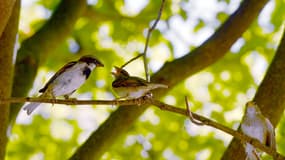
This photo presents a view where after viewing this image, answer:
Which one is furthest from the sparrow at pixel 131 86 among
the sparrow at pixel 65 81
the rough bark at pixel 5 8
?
the rough bark at pixel 5 8

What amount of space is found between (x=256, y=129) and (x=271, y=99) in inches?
26.2

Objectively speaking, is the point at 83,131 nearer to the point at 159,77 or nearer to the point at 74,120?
the point at 74,120

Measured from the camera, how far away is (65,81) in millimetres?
3672

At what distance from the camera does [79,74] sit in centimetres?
375

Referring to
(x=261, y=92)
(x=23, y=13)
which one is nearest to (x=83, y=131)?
(x=23, y=13)

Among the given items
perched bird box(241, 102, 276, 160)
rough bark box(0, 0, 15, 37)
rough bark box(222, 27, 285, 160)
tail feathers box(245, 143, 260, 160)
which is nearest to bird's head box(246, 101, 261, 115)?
perched bird box(241, 102, 276, 160)

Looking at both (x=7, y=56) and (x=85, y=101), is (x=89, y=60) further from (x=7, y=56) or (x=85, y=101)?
(x=85, y=101)

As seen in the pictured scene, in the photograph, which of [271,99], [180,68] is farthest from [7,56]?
[271,99]

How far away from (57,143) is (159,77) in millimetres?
2458

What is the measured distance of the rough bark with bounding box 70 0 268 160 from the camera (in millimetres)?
4406

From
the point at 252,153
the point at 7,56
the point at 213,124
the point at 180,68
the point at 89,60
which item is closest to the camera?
the point at 213,124

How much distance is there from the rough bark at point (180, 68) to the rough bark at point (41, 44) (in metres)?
0.61

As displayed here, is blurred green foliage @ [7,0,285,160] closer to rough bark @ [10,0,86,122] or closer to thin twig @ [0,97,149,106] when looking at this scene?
rough bark @ [10,0,86,122]

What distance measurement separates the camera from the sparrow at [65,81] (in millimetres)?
3662
